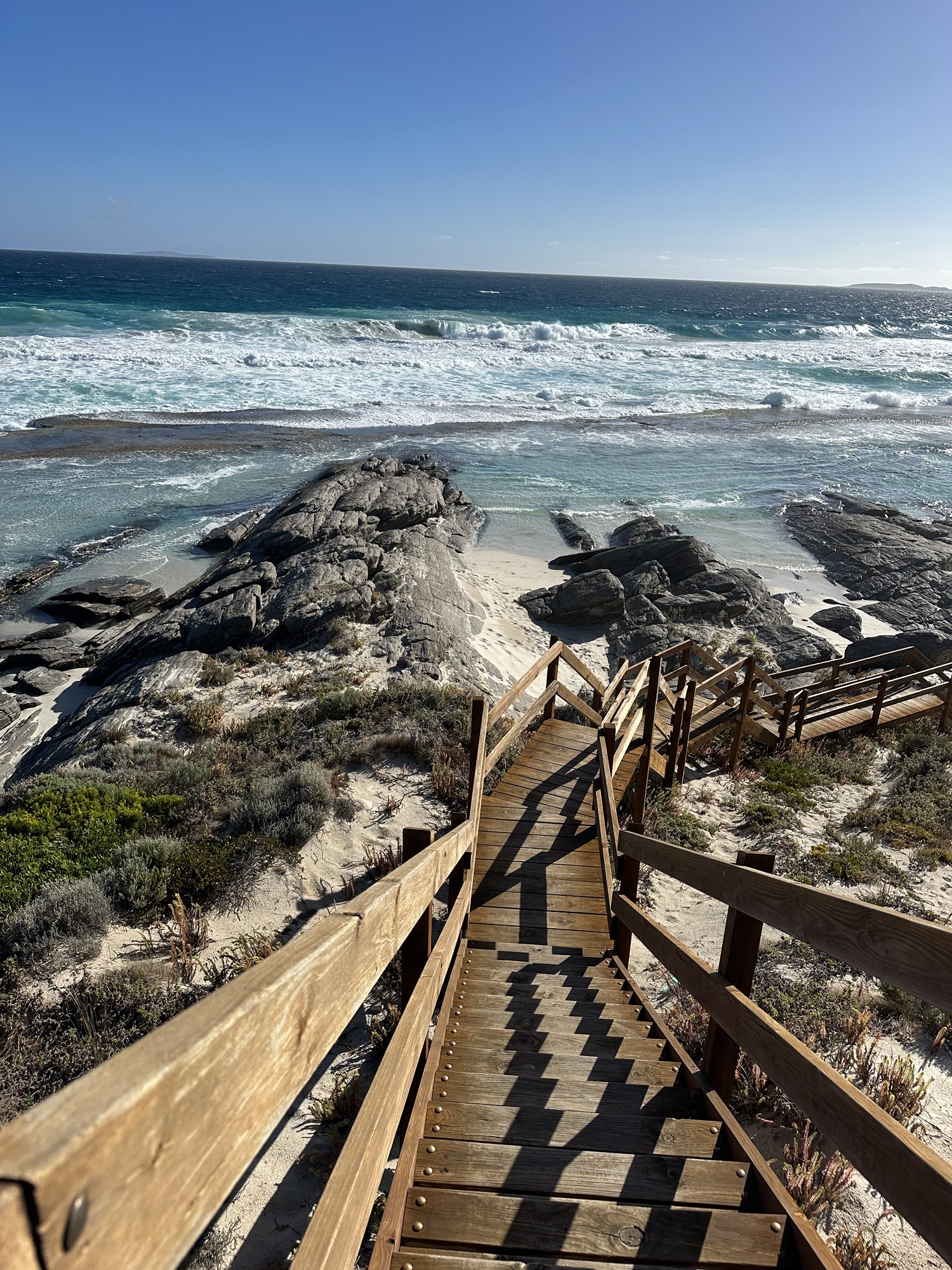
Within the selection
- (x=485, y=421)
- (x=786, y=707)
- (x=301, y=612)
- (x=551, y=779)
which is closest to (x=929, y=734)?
(x=786, y=707)

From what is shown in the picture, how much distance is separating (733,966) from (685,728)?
7091 millimetres

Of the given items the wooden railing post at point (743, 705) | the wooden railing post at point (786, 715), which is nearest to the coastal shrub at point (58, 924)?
the wooden railing post at point (743, 705)

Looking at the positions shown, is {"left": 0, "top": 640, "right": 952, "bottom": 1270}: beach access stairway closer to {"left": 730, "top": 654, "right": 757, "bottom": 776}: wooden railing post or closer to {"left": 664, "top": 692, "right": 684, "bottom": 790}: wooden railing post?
{"left": 664, "top": 692, "right": 684, "bottom": 790}: wooden railing post

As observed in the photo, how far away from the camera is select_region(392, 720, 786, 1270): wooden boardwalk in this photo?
2.38 m

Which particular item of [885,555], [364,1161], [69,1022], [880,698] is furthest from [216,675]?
[885,555]

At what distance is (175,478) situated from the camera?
25672mm

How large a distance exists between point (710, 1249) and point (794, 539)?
912 inches

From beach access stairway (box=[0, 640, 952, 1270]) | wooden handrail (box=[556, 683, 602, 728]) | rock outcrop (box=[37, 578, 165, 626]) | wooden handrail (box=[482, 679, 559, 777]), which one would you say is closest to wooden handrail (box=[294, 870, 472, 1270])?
beach access stairway (box=[0, 640, 952, 1270])

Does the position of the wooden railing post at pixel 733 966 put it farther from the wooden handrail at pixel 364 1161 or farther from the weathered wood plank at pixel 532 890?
the weathered wood plank at pixel 532 890

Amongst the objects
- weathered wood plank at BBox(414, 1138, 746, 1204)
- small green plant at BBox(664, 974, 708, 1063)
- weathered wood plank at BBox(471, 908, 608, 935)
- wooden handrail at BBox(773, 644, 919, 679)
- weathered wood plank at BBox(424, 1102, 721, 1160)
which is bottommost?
small green plant at BBox(664, 974, 708, 1063)

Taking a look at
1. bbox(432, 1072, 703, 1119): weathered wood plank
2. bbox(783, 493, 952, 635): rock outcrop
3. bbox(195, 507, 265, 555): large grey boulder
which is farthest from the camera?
bbox(195, 507, 265, 555): large grey boulder

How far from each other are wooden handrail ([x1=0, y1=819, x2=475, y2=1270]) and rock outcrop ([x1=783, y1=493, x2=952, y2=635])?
18.8 m

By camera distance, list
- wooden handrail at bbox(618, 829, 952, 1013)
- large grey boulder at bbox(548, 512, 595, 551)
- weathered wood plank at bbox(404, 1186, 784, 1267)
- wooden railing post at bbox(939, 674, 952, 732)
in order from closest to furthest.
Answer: wooden handrail at bbox(618, 829, 952, 1013)
weathered wood plank at bbox(404, 1186, 784, 1267)
wooden railing post at bbox(939, 674, 952, 732)
large grey boulder at bbox(548, 512, 595, 551)

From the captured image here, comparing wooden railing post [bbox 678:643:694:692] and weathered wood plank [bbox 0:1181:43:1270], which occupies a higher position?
weathered wood plank [bbox 0:1181:43:1270]
